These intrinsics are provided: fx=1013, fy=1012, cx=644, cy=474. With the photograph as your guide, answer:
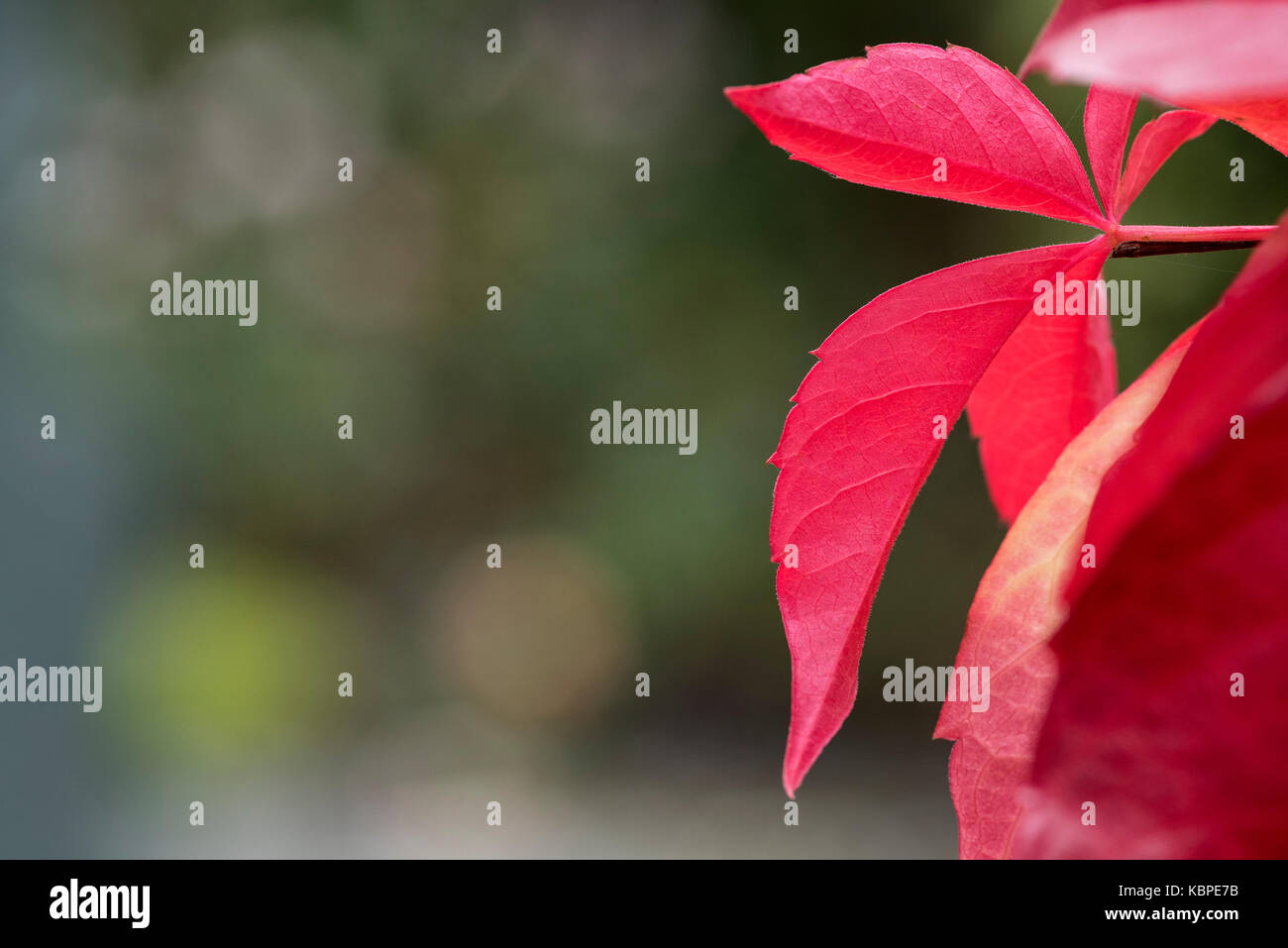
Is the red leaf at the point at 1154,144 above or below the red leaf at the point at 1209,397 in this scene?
above

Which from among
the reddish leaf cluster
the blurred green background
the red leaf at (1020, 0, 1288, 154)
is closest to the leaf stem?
the reddish leaf cluster

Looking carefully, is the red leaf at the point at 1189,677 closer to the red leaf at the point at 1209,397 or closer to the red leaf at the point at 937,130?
the red leaf at the point at 1209,397

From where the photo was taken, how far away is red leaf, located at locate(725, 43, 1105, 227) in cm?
24

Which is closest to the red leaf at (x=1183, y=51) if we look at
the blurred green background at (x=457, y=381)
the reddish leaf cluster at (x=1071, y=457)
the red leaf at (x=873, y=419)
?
the reddish leaf cluster at (x=1071, y=457)

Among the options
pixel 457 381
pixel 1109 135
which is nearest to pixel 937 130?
pixel 1109 135

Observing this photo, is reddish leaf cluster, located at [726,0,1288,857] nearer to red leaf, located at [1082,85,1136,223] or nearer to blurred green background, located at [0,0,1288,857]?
red leaf, located at [1082,85,1136,223]

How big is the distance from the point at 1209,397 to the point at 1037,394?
20 cm

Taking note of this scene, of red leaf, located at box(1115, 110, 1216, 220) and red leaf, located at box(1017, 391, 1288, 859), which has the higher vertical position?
red leaf, located at box(1115, 110, 1216, 220)

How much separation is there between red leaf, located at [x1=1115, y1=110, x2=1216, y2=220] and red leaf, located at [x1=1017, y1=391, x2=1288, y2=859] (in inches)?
6.1

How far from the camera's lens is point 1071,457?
0.82 feet

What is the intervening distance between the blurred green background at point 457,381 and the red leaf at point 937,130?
247 cm

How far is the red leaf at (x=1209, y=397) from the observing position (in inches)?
5.6

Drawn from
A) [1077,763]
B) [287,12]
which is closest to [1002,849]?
[1077,763]
